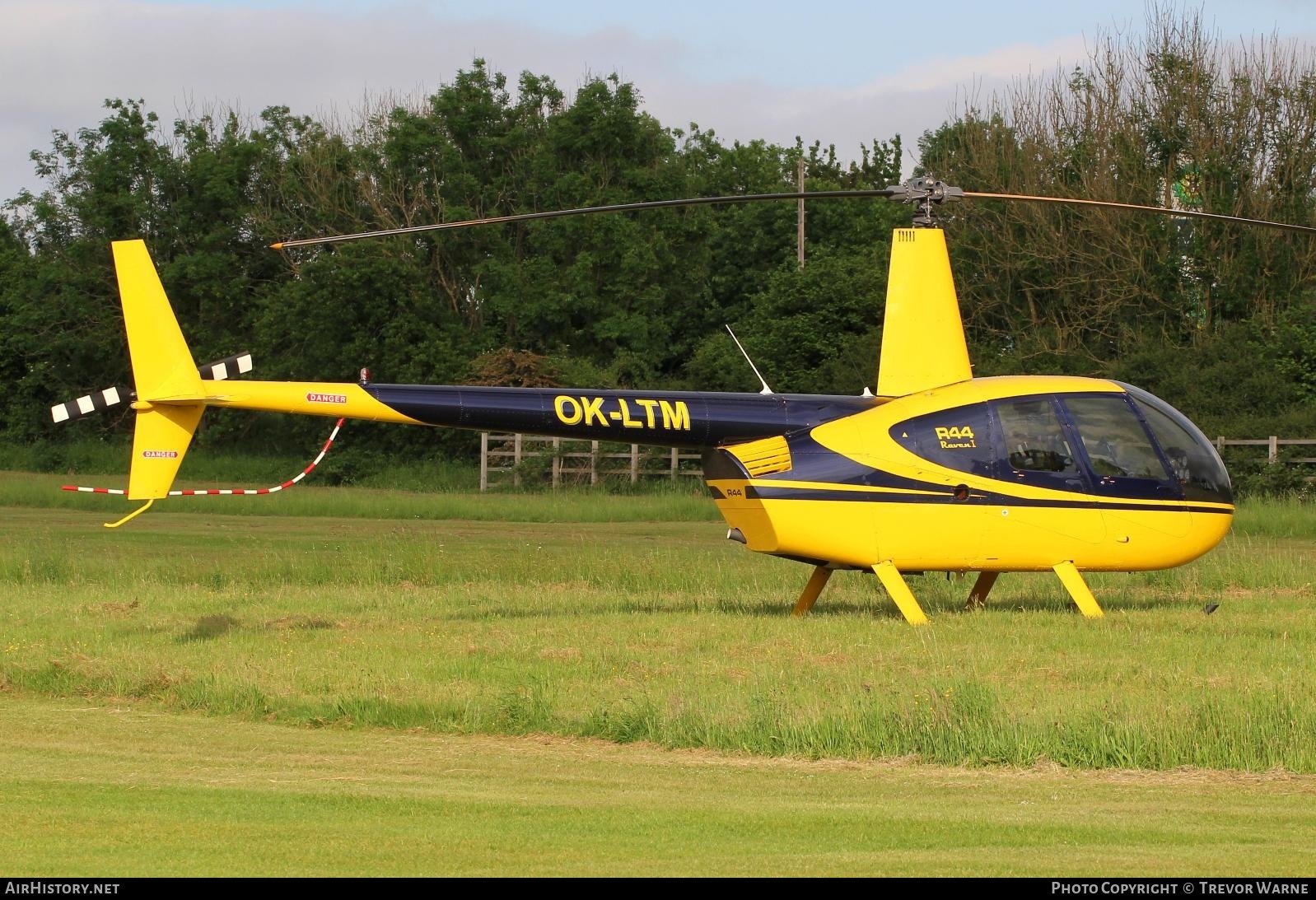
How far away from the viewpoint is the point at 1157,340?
4431 cm

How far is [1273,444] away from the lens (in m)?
36.5

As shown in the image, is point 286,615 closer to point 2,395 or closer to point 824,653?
point 824,653

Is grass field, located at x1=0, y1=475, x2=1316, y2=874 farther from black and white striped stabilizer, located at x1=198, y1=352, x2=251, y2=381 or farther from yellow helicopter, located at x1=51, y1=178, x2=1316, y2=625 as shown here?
black and white striped stabilizer, located at x1=198, y1=352, x2=251, y2=381

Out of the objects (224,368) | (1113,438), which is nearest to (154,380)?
(224,368)

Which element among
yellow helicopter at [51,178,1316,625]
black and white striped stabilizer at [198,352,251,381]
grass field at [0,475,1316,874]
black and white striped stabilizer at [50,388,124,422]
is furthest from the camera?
black and white striped stabilizer at [198,352,251,381]

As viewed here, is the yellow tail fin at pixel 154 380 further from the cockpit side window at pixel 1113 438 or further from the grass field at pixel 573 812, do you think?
the cockpit side window at pixel 1113 438

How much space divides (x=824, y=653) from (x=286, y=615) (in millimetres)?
6498

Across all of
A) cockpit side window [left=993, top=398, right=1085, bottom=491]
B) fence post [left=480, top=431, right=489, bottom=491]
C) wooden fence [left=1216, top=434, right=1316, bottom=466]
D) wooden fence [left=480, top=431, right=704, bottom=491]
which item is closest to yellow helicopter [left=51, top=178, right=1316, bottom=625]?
cockpit side window [left=993, top=398, right=1085, bottom=491]

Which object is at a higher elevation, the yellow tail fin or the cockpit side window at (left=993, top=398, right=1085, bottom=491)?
the yellow tail fin

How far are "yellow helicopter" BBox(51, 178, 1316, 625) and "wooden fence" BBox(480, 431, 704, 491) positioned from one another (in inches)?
993

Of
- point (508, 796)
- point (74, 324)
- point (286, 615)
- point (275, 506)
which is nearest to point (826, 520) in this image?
point (286, 615)

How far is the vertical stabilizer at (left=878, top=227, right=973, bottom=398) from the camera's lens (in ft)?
56.0

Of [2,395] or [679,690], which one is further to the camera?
[2,395]

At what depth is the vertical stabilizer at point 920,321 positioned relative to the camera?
1708 cm
